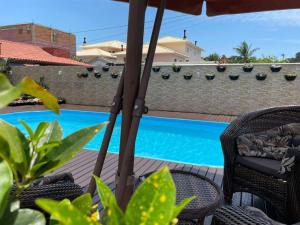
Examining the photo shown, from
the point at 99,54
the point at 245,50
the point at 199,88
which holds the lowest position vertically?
the point at 199,88

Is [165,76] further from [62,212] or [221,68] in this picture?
[62,212]

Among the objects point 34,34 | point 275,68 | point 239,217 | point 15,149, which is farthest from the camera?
point 34,34

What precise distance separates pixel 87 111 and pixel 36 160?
1141 cm

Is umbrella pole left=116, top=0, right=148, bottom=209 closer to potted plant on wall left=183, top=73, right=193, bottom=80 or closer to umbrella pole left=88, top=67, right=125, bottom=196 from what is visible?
umbrella pole left=88, top=67, right=125, bottom=196

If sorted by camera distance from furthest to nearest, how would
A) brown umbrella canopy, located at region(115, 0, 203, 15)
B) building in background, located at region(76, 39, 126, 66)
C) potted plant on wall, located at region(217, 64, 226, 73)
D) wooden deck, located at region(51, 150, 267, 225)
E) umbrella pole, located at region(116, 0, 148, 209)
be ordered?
building in background, located at region(76, 39, 126, 66) → potted plant on wall, located at region(217, 64, 226, 73) → wooden deck, located at region(51, 150, 267, 225) → brown umbrella canopy, located at region(115, 0, 203, 15) → umbrella pole, located at region(116, 0, 148, 209)

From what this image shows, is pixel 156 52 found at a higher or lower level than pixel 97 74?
higher

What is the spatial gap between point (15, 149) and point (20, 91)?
4.4 inches

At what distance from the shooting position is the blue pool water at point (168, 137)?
695cm

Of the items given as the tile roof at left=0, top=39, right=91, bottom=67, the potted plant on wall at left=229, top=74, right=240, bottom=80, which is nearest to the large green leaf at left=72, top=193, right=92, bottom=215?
the potted plant on wall at left=229, top=74, right=240, bottom=80

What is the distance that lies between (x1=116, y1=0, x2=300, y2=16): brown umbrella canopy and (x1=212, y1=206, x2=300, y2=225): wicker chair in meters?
2.03

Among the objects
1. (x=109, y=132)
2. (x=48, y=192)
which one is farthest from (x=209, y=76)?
(x=48, y=192)

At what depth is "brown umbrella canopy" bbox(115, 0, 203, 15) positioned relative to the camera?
274 cm

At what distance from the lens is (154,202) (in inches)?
13.8

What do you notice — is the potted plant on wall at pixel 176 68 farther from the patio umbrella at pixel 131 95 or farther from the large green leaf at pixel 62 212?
the large green leaf at pixel 62 212
